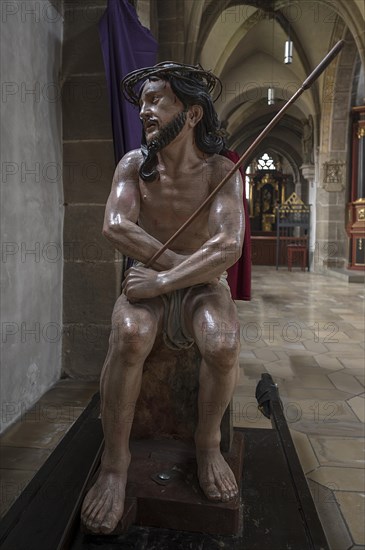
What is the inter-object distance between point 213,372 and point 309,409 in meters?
1.79

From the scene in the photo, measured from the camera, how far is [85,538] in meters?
1.34

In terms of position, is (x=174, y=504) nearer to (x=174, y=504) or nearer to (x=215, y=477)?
(x=174, y=504)

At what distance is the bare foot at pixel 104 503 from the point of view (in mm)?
1329

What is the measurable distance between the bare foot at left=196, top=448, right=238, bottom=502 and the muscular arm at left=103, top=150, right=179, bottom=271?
64cm

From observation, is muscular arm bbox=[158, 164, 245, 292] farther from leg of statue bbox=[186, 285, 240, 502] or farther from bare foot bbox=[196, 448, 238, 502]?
bare foot bbox=[196, 448, 238, 502]

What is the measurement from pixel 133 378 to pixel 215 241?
1.67ft

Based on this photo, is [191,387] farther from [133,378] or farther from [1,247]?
[1,247]

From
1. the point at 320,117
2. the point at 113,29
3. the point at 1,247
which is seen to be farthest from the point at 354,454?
the point at 320,117

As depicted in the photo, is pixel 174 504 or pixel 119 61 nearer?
pixel 174 504

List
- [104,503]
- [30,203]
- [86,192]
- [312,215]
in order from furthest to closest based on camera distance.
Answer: [312,215] → [86,192] → [30,203] → [104,503]

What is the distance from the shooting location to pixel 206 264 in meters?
1.44

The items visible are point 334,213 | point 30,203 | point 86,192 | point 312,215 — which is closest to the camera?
point 30,203

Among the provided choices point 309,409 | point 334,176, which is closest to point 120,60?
point 309,409

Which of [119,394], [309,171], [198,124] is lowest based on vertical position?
[119,394]
